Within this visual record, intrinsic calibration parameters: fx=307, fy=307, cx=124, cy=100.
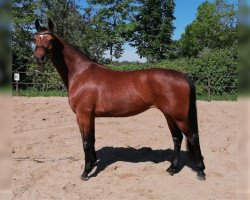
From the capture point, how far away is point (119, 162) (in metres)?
4.69

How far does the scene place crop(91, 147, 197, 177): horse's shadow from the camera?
185 inches

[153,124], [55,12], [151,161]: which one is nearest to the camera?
[151,161]

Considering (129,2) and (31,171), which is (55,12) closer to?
(129,2)

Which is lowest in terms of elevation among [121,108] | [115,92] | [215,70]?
[215,70]

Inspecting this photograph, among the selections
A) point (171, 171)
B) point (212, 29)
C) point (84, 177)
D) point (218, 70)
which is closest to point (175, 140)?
point (171, 171)

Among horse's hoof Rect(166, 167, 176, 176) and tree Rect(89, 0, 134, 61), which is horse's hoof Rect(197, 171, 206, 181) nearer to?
horse's hoof Rect(166, 167, 176, 176)

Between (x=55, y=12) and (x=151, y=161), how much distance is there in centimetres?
2372

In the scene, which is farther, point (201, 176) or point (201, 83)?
point (201, 83)

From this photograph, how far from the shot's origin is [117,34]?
29.5 metres

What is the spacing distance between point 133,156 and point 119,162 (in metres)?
0.35

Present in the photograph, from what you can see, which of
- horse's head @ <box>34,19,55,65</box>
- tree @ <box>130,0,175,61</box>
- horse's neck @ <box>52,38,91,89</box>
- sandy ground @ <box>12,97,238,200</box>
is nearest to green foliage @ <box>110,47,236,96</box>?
sandy ground @ <box>12,97,238,200</box>

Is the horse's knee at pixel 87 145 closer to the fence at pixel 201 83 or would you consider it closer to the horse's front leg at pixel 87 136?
the horse's front leg at pixel 87 136

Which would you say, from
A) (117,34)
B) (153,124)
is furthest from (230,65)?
(117,34)

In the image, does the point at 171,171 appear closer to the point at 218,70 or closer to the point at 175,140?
the point at 175,140
